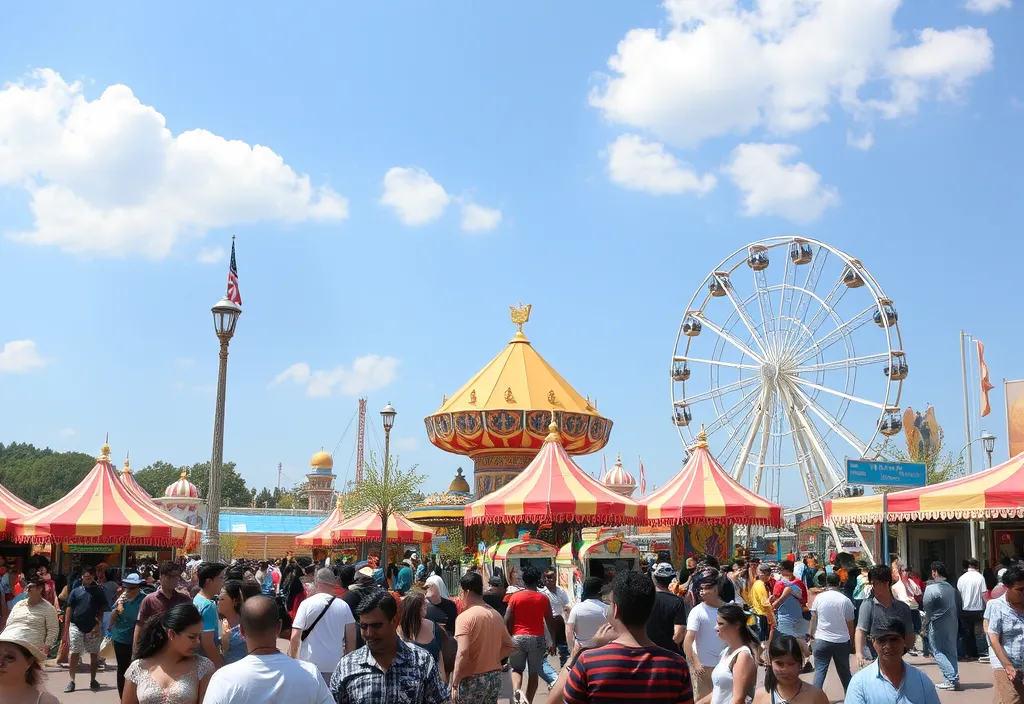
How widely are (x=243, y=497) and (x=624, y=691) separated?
112898 mm

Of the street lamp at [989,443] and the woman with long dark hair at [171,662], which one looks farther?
A: the street lamp at [989,443]

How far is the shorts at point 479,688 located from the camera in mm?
6605

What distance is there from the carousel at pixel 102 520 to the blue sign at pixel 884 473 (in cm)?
1457

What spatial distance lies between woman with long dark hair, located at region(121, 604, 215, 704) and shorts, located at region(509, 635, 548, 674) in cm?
474

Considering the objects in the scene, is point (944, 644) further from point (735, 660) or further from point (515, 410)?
point (515, 410)

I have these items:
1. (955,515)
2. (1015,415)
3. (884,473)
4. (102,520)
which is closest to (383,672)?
(955,515)

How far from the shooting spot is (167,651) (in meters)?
4.59

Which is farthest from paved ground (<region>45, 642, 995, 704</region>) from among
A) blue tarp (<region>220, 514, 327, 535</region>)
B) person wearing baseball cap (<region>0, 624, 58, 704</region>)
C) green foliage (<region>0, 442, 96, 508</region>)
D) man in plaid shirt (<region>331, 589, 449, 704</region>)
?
green foliage (<region>0, 442, 96, 508</region>)

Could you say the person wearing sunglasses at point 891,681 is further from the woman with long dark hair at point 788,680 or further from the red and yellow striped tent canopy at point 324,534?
the red and yellow striped tent canopy at point 324,534

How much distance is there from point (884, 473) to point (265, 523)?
153ft

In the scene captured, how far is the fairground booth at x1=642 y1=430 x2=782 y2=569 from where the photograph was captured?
24766 millimetres

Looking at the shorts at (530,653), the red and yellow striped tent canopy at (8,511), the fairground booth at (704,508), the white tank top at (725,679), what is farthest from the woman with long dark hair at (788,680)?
the red and yellow striped tent canopy at (8,511)

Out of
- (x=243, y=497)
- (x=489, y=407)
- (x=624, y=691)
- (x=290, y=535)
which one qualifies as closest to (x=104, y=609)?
(x=624, y=691)

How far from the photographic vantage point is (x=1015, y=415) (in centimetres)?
3341
